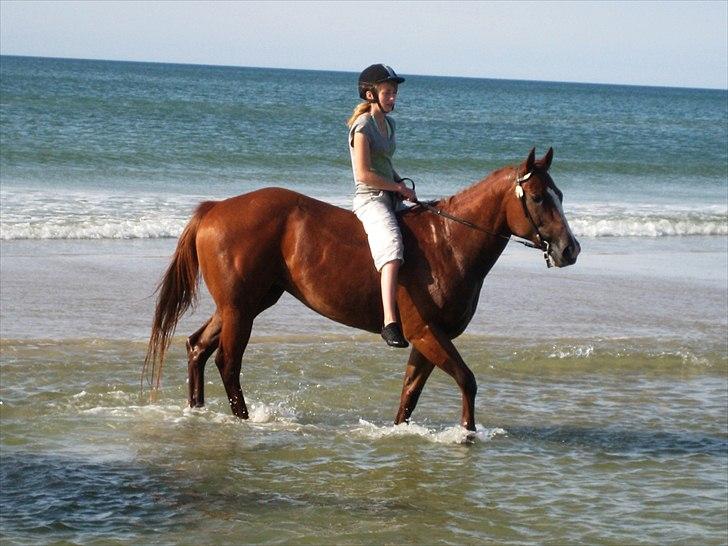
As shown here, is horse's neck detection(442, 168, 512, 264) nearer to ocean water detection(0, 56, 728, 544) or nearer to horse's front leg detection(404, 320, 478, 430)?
horse's front leg detection(404, 320, 478, 430)

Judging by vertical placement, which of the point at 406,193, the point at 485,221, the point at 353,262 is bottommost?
the point at 353,262

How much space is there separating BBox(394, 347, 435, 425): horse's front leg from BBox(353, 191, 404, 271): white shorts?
69 centimetres

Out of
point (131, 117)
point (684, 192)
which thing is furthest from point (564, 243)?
point (131, 117)

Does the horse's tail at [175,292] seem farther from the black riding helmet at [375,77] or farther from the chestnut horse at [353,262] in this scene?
the black riding helmet at [375,77]

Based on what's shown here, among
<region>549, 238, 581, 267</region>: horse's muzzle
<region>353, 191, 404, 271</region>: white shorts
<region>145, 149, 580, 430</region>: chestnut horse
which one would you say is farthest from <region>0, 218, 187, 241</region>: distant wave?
<region>549, 238, 581, 267</region>: horse's muzzle

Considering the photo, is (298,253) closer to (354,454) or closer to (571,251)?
(354,454)

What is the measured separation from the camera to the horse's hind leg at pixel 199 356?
7789mm

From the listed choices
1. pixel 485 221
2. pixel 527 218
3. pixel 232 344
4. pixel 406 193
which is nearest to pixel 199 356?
pixel 232 344

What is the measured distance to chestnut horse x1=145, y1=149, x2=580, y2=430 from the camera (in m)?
7.04

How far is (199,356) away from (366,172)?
5.82ft

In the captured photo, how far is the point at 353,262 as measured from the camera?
24.0 feet

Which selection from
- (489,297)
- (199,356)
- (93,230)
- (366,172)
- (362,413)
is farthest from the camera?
(93,230)

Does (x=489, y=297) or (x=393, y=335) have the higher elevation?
(x=393, y=335)

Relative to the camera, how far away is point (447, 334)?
725 cm
